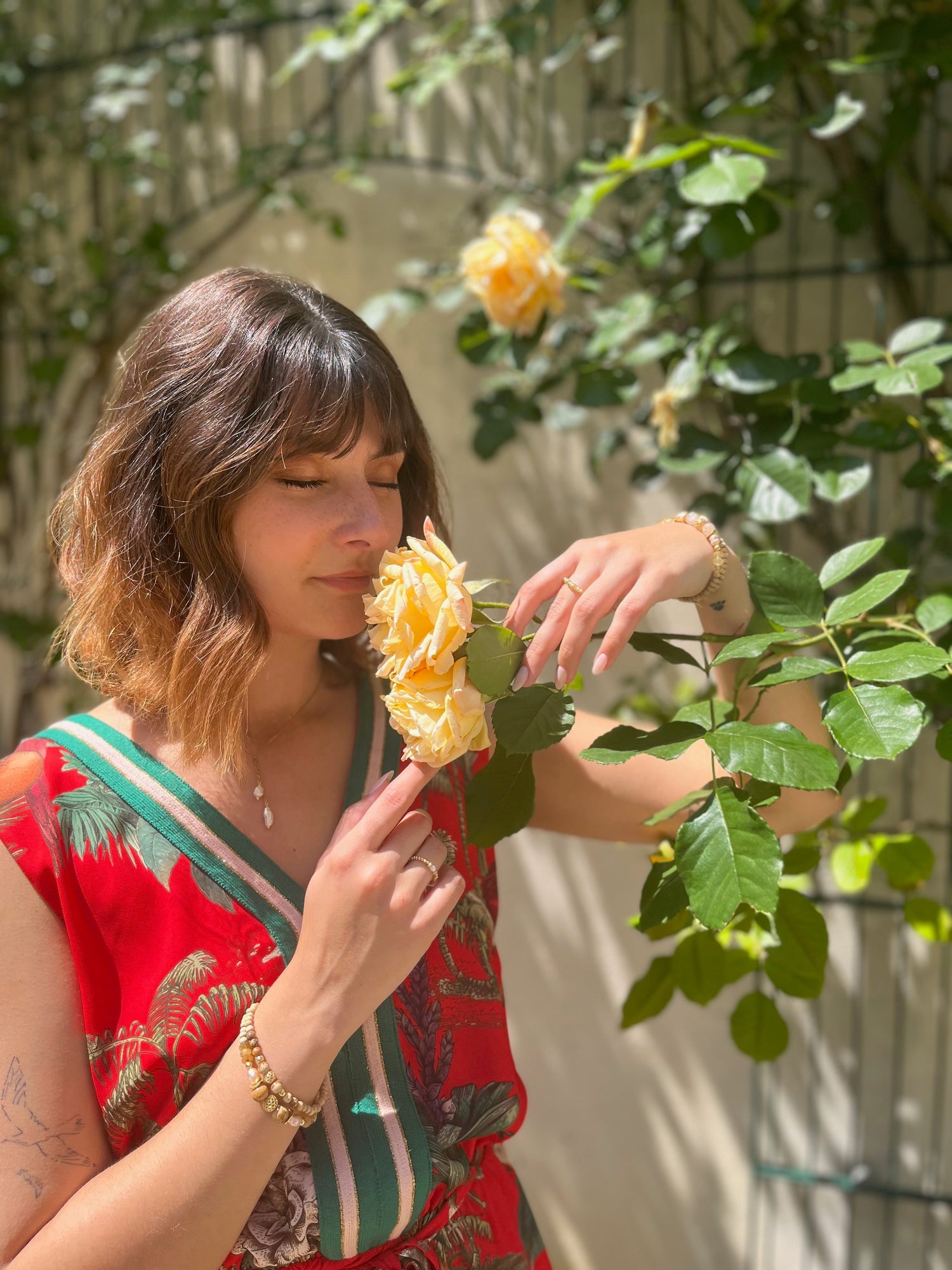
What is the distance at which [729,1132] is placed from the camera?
6.75ft

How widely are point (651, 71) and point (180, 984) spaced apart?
171 cm

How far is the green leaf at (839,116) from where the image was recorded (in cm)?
141

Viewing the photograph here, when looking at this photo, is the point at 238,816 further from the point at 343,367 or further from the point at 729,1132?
the point at 729,1132

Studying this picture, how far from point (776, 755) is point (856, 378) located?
0.66 meters

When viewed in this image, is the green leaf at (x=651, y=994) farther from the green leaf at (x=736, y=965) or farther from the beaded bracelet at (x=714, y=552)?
the beaded bracelet at (x=714, y=552)

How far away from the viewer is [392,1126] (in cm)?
94

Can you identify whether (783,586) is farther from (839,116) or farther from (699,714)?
(839,116)

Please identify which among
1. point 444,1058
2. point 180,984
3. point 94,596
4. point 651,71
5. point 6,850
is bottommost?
point 444,1058

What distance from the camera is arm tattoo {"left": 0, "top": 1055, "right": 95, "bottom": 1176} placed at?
85 centimetres

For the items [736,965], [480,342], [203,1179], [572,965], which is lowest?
[572,965]

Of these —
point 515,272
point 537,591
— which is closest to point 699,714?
point 537,591

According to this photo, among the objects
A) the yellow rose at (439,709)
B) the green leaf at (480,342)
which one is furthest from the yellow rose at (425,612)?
the green leaf at (480,342)

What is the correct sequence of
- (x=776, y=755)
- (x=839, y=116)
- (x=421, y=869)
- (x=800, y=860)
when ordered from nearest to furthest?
1. (x=776, y=755)
2. (x=421, y=869)
3. (x=800, y=860)
4. (x=839, y=116)

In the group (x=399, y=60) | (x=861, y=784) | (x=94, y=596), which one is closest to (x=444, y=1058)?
(x=94, y=596)
